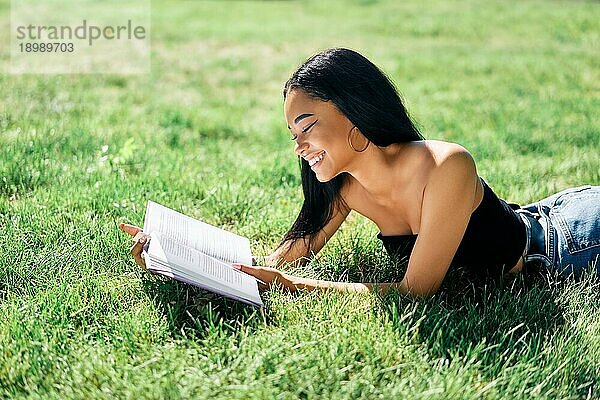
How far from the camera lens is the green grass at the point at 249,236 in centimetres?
246

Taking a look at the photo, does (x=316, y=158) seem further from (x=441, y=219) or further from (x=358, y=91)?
(x=441, y=219)

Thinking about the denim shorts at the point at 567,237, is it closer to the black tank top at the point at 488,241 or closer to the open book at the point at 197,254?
the black tank top at the point at 488,241

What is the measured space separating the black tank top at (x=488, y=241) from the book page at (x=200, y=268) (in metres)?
0.64

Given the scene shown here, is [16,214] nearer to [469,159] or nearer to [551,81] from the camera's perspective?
[469,159]

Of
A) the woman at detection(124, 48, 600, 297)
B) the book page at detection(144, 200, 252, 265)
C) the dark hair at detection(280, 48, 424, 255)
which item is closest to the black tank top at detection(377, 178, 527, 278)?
the woman at detection(124, 48, 600, 297)

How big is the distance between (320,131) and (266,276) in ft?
1.82

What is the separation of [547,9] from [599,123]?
4.82 m

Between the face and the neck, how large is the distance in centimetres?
7

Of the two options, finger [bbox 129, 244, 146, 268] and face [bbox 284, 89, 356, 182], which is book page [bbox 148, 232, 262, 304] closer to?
finger [bbox 129, 244, 146, 268]

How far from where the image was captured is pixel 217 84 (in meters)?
7.02

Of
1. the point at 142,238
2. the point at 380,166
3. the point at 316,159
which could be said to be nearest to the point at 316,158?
the point at 316,159

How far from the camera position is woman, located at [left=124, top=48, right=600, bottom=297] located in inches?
110

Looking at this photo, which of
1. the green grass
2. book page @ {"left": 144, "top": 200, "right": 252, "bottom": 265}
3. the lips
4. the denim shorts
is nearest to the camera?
the green grass

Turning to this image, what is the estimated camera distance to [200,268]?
8.84ft
